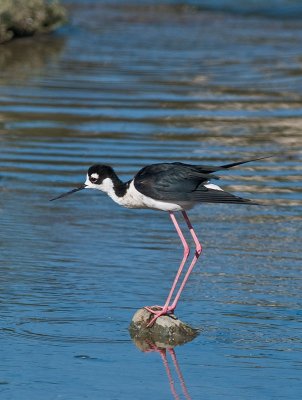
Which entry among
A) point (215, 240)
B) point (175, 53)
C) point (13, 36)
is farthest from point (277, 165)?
point (13, 36)

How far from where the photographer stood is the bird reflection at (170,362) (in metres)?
7.01

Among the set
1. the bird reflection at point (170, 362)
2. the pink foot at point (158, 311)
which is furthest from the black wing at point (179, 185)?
the bird reflection at point (170, 362)

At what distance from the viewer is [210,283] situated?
9.21 meters

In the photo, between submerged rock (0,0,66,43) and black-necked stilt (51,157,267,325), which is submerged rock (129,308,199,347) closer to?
black-necked stilt (51,157,267,325)

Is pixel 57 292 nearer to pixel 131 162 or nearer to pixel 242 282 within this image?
pixel 242 282

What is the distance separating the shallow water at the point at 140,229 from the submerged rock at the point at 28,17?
80 centimetres

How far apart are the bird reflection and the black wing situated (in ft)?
3.37

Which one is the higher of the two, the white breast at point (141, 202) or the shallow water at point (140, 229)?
the white breast at point (141, 202)

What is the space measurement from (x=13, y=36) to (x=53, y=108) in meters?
7.70

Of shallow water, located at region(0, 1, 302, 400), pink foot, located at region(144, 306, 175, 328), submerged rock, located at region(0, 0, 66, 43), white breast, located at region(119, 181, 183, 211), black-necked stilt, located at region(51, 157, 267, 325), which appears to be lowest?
submerged rock, located at region(0, 0, 66, 43)

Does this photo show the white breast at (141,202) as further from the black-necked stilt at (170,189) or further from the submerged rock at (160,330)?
the submerged rock at (160,330)

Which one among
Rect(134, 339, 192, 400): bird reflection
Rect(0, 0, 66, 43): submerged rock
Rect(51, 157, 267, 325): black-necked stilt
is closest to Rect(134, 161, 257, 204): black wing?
Rect(51, 157, 267, 325): black-necked stilt

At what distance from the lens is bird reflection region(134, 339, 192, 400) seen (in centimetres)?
701

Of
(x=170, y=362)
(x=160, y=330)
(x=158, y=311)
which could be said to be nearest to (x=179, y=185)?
(x=158, y=311)
